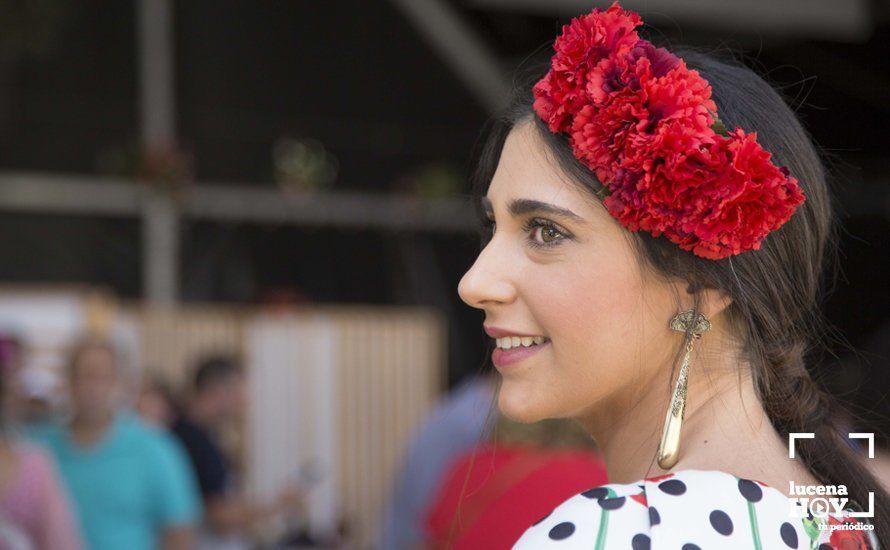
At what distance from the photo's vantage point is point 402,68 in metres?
8.60

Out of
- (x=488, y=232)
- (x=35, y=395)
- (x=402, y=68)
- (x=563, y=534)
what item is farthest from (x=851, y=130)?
(x=563, y=534)

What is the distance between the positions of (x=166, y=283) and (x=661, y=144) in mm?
7036

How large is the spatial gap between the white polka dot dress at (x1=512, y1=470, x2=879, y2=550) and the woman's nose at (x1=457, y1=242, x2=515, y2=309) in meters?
0.24

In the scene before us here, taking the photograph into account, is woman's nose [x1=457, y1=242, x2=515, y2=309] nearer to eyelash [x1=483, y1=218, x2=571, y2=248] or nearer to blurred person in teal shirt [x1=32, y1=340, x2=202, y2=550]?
eyelash [x1=483, y1=218, x2=571, y2=248]

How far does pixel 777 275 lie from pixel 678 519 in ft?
1.07

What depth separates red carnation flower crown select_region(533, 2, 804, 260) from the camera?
113cm

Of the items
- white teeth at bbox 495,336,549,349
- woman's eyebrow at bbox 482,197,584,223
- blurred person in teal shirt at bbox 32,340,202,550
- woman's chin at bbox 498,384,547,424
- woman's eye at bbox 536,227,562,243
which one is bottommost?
blurred person in teal shirt at bbox 32,340,202,550

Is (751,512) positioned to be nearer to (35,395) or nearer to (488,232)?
(488,232)

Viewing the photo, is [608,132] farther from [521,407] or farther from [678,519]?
[678,519]

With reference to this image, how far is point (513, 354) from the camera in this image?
3.92ft

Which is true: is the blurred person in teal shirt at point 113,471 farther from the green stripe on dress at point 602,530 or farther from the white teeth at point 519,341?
the green stripe on dress at point 602,530

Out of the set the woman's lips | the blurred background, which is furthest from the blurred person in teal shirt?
the woman's lips

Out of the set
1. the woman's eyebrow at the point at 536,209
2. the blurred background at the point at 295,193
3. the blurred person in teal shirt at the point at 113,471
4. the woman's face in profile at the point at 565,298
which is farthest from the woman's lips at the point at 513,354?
the blurred background at the point at 295,193

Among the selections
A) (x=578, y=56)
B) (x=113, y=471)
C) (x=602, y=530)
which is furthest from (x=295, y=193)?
(x=602, y=530)
